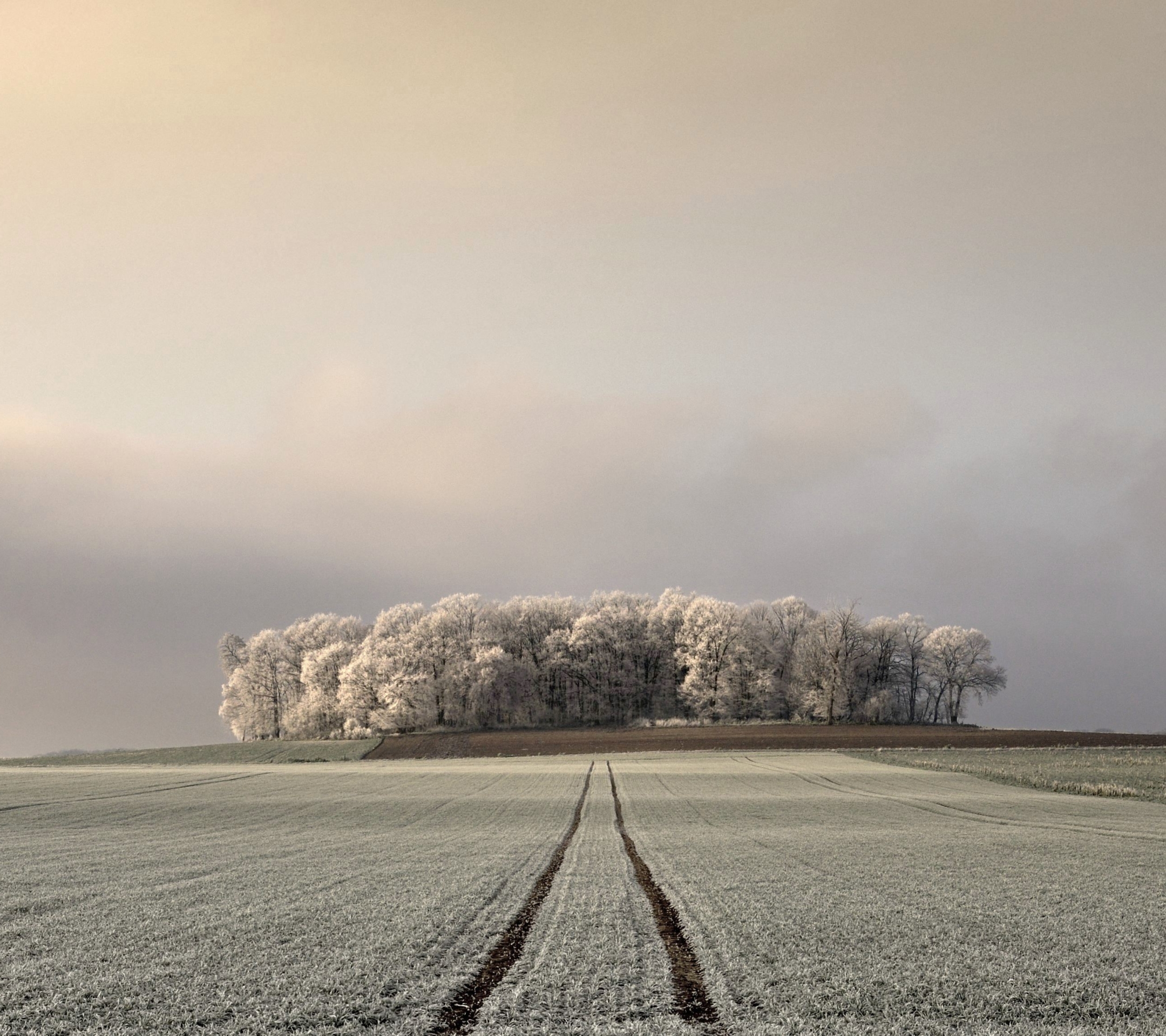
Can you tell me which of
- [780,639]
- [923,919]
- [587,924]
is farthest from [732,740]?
[587,924]

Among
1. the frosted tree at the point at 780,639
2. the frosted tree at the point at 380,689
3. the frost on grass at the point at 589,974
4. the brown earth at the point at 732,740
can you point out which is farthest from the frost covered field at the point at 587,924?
the frosted tree at the point at 780,639

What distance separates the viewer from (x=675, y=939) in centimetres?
1080

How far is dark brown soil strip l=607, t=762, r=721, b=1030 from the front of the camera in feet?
27.1

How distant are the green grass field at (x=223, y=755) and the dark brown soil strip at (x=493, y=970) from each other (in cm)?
6762

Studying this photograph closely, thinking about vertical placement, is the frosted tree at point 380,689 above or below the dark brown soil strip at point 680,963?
below

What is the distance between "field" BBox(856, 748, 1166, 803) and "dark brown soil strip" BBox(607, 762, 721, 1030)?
1219 inches

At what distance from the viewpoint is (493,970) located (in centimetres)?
962

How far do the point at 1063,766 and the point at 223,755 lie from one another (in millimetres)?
77833

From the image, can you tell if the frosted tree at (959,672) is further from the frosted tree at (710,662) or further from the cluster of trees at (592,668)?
the frosted tree at (710,662)

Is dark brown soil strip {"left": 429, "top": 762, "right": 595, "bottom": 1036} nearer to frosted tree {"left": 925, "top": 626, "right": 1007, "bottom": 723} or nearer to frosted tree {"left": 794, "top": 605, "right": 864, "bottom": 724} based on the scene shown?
frosted tree {"left": 794, "top": 605, "right": 864, "bottom": 724}

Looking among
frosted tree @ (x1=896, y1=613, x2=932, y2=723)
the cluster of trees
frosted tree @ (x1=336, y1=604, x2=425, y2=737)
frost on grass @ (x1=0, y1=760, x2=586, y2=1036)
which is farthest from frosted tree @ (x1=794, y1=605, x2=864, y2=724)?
frost on grass @ (x1=0, y1=760, x2=586, y2=1036)

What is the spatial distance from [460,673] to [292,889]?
286 ft

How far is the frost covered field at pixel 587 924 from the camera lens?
8.24 m

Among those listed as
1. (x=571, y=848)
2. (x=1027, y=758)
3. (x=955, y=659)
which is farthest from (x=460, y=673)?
(x=571, y=848)
